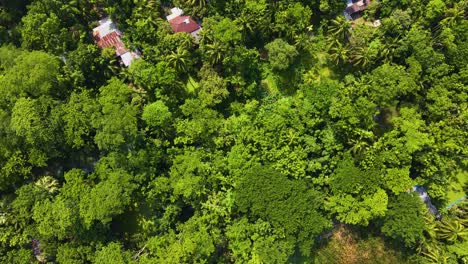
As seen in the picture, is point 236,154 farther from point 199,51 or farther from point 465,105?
point 465,105

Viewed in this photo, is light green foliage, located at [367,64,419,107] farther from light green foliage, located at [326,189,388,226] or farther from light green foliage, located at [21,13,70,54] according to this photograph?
light green foliage, located at [21,13,70,54]

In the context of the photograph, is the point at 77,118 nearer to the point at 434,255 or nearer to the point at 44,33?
the point at 44,33

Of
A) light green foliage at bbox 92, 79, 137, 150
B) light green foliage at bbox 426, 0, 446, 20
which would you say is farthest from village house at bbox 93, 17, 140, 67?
light green foliage at bbox 426, 0, 446, 20

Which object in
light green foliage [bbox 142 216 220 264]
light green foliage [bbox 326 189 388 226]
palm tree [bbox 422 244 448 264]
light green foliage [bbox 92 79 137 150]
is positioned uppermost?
light green foliage [bbox 92 79 137 150]

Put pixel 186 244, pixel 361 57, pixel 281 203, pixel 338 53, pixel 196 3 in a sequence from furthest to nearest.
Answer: pixel 196 3, pixel 338 53, pixel 361 57, pixel 186 244, pixel 281 203

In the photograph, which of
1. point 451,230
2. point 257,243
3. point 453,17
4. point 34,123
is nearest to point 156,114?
point 34,123

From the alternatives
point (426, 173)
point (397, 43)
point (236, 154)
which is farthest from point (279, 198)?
point (397, 43)

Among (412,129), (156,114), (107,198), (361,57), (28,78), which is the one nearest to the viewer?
(107,198)
